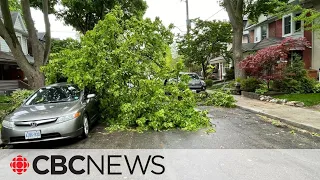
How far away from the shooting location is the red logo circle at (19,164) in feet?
14.2

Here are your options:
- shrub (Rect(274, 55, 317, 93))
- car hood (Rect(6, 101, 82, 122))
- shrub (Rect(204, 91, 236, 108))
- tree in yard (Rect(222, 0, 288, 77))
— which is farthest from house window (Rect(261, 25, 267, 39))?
car hood (Rect(6, 101, 82, 122))

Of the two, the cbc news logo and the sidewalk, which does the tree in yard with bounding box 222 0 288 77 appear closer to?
the sidewalk

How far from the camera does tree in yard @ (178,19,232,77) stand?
2291 centimetres

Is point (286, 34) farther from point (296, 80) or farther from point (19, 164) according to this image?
point (19, 164)

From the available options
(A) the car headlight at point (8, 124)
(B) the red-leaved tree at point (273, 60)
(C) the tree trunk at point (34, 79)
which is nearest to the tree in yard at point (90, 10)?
(B) the red-leaved tree at point (273, 60)

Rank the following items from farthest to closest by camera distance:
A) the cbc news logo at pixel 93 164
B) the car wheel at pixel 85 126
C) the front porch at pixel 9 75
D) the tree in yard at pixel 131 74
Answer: the front porch at pixel 9 75 < the tree in yard at pixel 131 74 < the car wheel at pixel 85 126 < the cbc news logo at pixel 93 164

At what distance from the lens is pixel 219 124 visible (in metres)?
7.55

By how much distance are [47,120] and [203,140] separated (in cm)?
347

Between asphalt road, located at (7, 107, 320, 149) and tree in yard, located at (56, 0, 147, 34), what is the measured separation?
13460 millimetres

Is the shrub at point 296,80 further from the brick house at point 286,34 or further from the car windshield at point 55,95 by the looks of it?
the car windshield at point 55,95

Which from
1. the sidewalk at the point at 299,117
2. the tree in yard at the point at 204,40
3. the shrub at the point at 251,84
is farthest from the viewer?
the tree in yard at the point at 204,40

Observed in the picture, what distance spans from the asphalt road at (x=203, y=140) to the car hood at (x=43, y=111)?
76 cm

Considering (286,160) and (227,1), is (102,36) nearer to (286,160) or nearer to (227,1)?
(286,160)

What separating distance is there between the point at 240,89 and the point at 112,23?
408 inches
